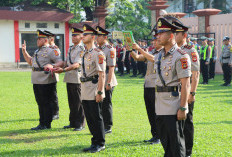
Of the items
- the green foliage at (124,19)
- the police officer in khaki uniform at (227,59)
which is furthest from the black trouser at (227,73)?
the green foliage at (124,19)

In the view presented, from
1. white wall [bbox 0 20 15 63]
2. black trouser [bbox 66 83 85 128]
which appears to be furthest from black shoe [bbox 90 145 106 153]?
white wall [bbox 0 20 15 63]

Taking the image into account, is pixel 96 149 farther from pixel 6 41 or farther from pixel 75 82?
pixel 6 41

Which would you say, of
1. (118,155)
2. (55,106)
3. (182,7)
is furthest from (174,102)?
(182,7)

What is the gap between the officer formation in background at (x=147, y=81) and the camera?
4.62 m

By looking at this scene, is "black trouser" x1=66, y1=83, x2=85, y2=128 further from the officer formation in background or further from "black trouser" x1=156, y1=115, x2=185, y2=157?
"black trouser" x1=156, y1=115, x2=185, y2=157

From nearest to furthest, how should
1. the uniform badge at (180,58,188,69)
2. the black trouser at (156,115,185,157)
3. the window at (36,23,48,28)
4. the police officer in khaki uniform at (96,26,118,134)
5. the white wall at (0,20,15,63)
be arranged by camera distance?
the uniform badge at (180,58,188,69)
the black trouser at (156,115,185,157)
the police officer in khaki uniform at (96,26,118,134)
the white wall at (0,20,15,63)
the window at (36,23,48,28)

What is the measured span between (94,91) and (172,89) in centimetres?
177

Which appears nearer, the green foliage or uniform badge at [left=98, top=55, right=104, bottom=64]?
uniform badge at [left=98, top=55, right=104, bottom=64]

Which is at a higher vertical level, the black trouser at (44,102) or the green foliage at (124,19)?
the green foliage at (124,19)

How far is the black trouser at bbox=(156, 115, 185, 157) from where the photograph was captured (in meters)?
4.61

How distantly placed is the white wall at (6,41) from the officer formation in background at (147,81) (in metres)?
23.2

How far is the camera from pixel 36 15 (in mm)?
31172

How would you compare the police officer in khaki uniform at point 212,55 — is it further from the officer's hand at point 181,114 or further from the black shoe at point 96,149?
the officer's hand at point 181,114

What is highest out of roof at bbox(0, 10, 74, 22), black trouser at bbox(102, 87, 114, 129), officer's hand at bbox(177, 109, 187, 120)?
roof at bbox(0, 10, 74, 22)
